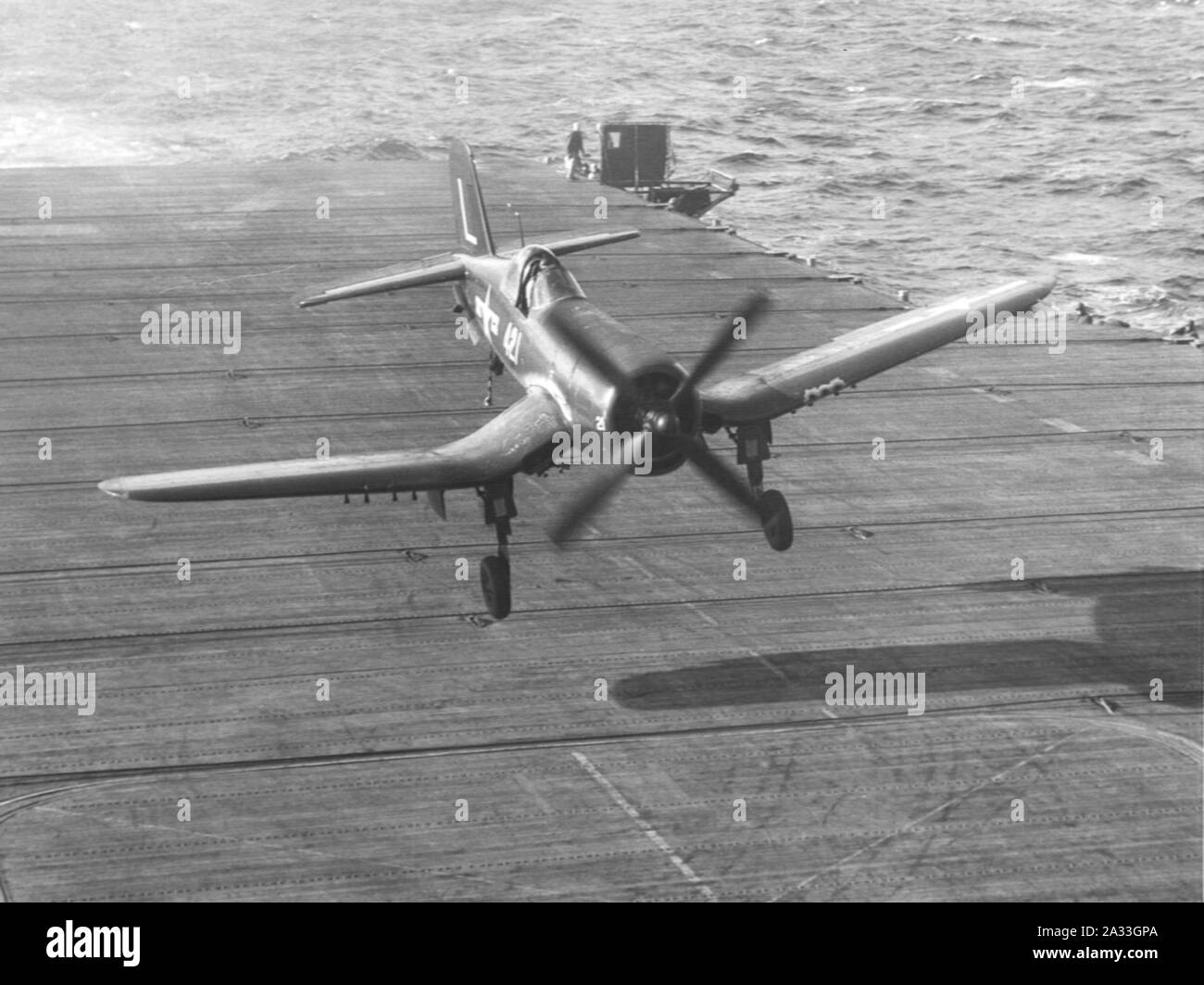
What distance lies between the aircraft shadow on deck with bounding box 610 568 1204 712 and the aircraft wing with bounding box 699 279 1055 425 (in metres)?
4.18

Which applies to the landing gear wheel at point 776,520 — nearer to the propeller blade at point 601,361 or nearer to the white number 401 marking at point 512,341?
the propeller blade at point 601,361

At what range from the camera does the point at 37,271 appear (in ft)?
149

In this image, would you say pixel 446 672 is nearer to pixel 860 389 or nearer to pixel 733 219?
pixel 860 389

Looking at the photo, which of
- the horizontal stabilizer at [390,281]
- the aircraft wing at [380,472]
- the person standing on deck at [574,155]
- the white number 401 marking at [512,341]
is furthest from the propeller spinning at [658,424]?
the person standing on deck at [574,155]

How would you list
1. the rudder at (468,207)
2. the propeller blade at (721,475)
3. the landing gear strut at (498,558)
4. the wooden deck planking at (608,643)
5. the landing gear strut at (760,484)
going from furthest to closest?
the rudder at (468,207)
the landing gear strut at (760,484)
the landing gear strut at (498,558)
the propeller blade at (721,475)
the wooden deck planking at (608,643)

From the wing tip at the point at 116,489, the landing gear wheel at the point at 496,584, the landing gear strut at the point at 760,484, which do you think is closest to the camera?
the wing tip at the point at 116,489

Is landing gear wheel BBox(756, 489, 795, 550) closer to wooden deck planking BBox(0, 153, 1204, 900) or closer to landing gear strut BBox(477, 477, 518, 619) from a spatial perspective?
wooden deck planking BBox(0, 153, 1204, 900)

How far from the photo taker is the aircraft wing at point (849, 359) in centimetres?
2547

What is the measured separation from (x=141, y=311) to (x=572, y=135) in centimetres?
3088

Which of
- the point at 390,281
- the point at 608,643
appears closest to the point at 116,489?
the point at 608,643

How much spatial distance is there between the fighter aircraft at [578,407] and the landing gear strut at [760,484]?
0.02m

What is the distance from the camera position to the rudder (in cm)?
3142

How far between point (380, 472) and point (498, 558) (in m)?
2.71
